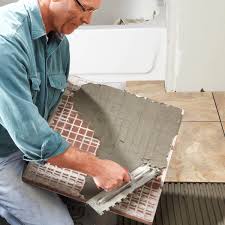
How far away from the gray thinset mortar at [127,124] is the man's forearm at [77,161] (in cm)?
11

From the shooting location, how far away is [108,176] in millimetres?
1010

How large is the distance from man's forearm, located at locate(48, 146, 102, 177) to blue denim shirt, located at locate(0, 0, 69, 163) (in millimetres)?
21

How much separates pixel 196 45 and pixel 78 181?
106cm

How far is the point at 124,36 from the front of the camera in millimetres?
1958

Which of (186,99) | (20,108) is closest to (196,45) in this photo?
(186,99)

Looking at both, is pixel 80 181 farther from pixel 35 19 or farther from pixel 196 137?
pixel 196 137

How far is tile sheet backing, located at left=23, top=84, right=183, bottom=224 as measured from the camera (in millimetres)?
1077

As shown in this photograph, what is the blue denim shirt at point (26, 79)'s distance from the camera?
882mm

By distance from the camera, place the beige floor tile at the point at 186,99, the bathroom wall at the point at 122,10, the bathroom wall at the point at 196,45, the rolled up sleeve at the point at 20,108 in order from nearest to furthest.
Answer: the rolled up sleeve at the point at 20,108, the bathroom wall at the point at 196,45, the beige floor tile at the point at 186,99, the bathroom wall at the point at 122,10

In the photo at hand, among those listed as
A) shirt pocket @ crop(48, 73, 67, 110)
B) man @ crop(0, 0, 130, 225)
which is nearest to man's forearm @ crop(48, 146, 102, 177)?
man @ crop(0, 0, 130, 225)

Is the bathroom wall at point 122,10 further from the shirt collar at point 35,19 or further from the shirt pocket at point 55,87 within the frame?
the shirt collar at point 35,19

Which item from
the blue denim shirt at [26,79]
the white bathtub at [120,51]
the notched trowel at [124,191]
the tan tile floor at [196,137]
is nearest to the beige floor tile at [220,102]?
the tan tile floor at [196,137]

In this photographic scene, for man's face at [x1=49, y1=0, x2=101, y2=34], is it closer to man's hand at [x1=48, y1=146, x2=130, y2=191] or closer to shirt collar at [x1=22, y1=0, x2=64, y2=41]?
shirt collar at [x1=22, y1=0, x2=64, y2=41]

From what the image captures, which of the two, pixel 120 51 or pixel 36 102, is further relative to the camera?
pixel 120 51
